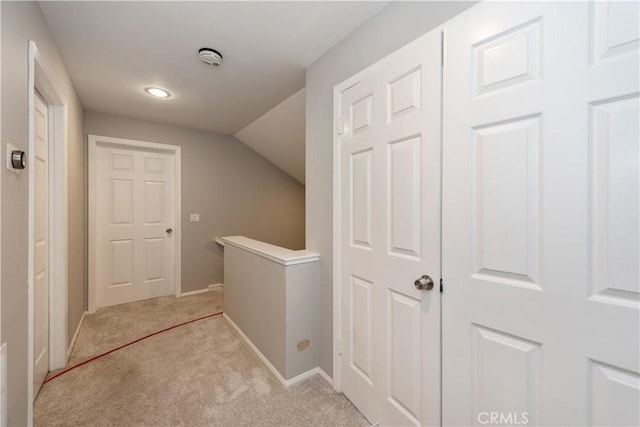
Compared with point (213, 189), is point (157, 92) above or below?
above

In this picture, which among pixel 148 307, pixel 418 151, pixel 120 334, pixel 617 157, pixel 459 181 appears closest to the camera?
pixel 617 157

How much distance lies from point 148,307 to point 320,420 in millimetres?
2601

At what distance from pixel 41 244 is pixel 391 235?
2322mm

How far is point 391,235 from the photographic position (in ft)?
4.31

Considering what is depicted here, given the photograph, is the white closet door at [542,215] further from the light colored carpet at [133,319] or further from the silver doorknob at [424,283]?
the light colored carpet at [133,319]

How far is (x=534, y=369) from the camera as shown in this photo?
86 centimetres

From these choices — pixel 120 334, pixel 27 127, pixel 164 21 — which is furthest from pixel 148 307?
pixel 164 21

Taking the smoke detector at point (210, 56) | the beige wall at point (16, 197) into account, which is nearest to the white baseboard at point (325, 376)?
the beige wall at point (16, 197)

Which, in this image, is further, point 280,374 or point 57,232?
point 57,232

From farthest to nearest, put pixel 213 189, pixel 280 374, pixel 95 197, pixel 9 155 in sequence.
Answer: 1. pixel 213 189
2. pixel 95 197
3. pixel 280 374
4. pixel 9 155

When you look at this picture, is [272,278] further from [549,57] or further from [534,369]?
[549,57]

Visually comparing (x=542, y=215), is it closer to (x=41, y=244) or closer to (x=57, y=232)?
(x=41, y=244)

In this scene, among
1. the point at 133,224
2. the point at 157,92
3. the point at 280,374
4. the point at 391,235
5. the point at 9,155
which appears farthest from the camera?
the point at 133,224

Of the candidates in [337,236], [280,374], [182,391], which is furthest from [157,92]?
[280,374]
